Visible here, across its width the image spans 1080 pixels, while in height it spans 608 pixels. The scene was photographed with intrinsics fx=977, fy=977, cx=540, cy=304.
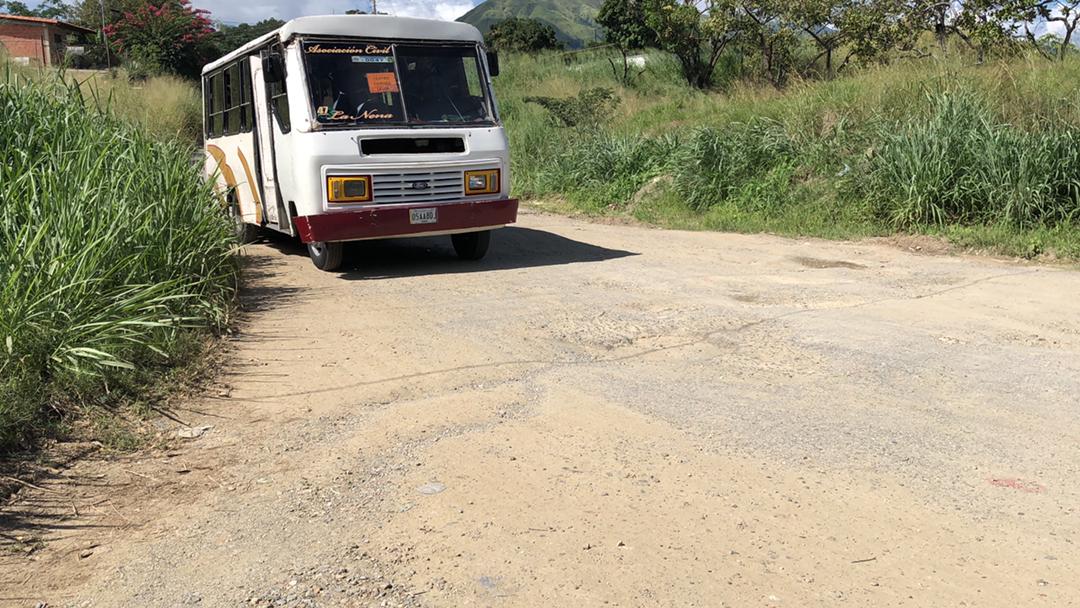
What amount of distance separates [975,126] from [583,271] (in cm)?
520

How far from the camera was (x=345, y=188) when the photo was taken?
885cm

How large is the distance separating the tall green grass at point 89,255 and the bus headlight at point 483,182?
7.74 feet

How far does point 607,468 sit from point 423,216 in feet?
17.9

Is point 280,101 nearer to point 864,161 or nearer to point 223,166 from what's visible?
point 223,166

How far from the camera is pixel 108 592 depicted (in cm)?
324

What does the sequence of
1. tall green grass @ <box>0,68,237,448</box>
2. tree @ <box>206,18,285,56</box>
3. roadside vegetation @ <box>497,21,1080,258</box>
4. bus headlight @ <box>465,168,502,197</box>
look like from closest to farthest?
tall green grass @ <box>0,68,237,448</box>, bus headlight @ <box>465,168,502,197</box>, roadside vegetation @ <box>497,21,1080,258</box>, tree @ <box>206,18,285,56</box>

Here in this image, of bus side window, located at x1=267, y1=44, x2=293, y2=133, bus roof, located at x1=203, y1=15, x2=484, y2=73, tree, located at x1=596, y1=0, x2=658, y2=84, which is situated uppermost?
tree, located at x1=596, y1=0, x2=658, y2=84

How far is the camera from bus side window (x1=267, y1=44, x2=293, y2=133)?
9.21m

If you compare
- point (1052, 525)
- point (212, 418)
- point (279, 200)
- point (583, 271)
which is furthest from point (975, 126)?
point (212, 418)

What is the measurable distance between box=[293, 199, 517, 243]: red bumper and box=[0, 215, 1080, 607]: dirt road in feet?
5.23

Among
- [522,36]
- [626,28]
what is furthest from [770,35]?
[522,36]

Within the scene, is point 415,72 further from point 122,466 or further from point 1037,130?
point 1037,130

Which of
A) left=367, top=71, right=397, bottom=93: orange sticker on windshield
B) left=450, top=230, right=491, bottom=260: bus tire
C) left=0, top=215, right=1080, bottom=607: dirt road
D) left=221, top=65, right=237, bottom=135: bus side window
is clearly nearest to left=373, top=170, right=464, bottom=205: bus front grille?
left=450, top=230, right=491, bottom=260: bus tire

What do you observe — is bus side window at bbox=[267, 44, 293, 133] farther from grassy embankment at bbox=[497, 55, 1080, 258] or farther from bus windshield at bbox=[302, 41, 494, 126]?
grassy embankment at bbox=[497, 55, 1080, 258]
